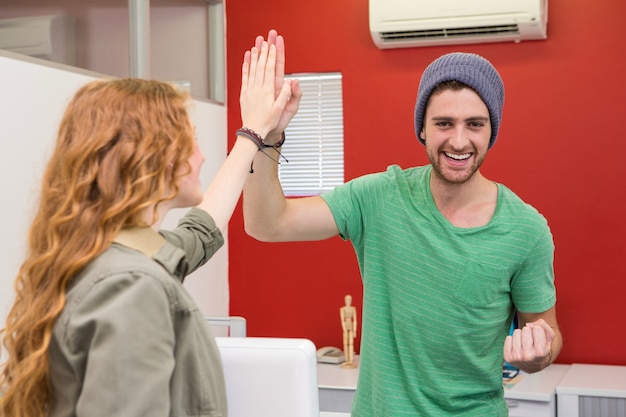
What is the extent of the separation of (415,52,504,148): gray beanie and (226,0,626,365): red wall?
2.04m

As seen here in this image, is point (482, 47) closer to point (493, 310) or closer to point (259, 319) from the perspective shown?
point (259, 319)

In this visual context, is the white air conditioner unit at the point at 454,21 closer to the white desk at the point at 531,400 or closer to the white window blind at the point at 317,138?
the white window blind at the point at 317,138

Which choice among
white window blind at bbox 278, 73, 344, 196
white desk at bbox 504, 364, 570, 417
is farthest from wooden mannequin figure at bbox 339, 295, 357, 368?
white desk at bbox 504, 364, 570, 417

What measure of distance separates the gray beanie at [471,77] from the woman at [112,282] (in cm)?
86

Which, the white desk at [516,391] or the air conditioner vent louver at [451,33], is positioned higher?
the air conditioner vent louver at [451,33]

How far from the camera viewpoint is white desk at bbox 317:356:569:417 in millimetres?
3393

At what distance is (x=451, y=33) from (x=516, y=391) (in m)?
1.65

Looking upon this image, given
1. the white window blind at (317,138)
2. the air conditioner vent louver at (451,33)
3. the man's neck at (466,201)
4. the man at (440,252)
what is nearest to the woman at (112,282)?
the man at (440,252)

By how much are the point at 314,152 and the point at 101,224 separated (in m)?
3.28

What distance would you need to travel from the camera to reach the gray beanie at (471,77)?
1.99 m

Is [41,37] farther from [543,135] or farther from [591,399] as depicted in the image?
[591,399]

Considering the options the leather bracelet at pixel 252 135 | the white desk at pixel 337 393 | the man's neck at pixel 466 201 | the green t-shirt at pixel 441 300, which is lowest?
the white desk at pixel 337 393

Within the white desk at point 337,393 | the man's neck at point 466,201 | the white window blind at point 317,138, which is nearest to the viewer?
the man's neck at point 466,201

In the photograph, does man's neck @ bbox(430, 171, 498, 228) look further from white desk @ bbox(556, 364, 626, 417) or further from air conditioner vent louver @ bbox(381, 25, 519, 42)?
air conditioner vent louver @ bbox(381, 25, 519, 42)
